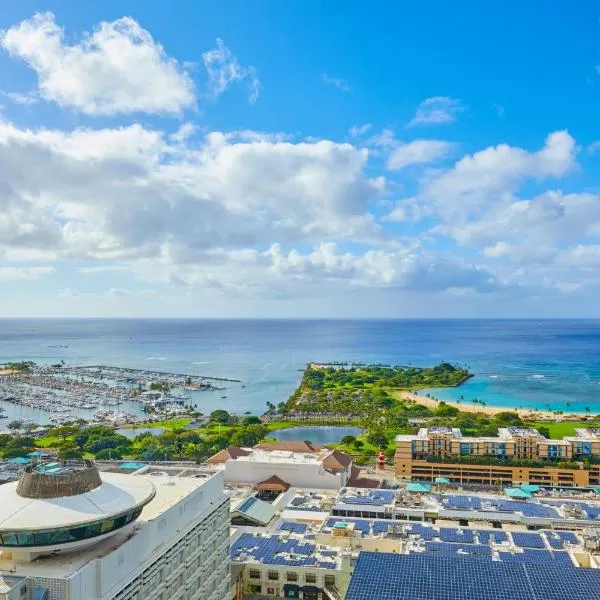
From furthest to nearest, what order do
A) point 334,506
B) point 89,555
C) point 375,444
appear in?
point 375,444 < point 334,506 < point 89,555

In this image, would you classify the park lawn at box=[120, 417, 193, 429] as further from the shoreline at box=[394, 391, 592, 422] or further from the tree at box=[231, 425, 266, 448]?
the shoreline at box=[394, 391, 592, 422]

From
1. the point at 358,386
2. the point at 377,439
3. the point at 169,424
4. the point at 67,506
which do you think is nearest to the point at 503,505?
the point at 67,506

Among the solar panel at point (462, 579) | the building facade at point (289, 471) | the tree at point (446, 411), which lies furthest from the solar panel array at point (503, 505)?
the tree at point (446, 411)

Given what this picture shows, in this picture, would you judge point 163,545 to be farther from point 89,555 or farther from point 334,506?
point 334,506

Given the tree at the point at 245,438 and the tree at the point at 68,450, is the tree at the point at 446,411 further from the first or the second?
the tree at the point at 68,450

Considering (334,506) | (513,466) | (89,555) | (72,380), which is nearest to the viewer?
(89,555)

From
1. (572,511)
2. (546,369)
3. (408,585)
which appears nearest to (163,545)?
(408,585)

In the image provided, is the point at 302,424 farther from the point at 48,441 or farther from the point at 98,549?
the point at 98,549
